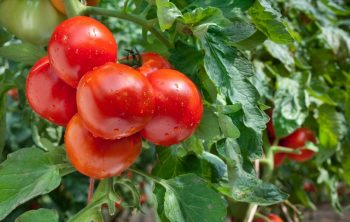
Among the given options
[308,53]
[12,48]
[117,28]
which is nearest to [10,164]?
[12,48]

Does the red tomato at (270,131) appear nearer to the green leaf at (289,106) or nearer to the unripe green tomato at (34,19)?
the green leaf at (289,106)

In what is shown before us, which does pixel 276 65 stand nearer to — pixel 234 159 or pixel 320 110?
pixel 320 110

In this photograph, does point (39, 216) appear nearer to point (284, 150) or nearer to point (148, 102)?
point (148, 102)

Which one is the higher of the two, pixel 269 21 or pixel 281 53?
pixel 269 21

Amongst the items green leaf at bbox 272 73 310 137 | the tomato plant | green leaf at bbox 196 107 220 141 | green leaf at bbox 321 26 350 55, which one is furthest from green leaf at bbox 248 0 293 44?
green leaf at bbox 321 26 350 55

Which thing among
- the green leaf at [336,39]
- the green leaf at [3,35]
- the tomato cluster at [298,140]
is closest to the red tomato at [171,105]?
the green leaf at [3,35]

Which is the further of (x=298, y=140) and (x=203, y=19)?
(x=298, y=140)

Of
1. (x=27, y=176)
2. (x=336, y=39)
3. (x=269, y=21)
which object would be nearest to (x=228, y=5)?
(x=269, y=21)
